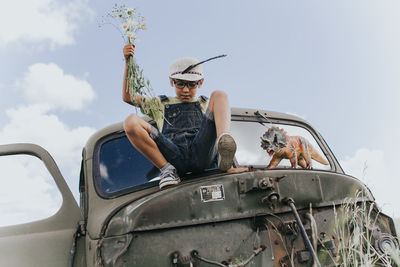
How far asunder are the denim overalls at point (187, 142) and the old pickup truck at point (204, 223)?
6.4 inches

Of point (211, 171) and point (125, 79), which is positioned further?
point (211, 171)

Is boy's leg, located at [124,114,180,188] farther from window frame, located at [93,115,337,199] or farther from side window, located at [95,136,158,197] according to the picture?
side window, located at [95,136,158,197]

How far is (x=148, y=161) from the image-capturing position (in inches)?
132

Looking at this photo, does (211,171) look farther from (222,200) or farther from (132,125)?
(132,125)

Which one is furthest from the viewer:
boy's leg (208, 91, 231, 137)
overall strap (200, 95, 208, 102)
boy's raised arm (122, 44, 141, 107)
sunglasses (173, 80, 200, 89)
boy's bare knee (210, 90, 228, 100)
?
overall strap (200, 95, 208, 102)

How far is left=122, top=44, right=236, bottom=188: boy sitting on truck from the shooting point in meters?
2.60

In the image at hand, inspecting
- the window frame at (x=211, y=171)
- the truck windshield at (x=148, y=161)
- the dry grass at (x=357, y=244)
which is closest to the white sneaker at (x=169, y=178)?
the window frame at (x=211, y=171)

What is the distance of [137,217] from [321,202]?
129 centimetres

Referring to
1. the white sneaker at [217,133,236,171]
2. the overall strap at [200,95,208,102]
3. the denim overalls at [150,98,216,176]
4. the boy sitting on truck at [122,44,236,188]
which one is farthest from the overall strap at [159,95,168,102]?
the white sneaker at [217,133,236,171]

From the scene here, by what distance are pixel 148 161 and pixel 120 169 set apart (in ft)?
0.84

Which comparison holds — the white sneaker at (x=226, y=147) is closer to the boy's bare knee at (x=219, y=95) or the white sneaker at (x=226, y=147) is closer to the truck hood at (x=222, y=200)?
the truck hood at (x=222, y=200)

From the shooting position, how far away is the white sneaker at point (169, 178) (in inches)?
102

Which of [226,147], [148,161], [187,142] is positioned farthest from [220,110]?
[148,161]

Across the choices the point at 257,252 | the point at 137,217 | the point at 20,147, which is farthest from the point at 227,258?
the point at 20,147
